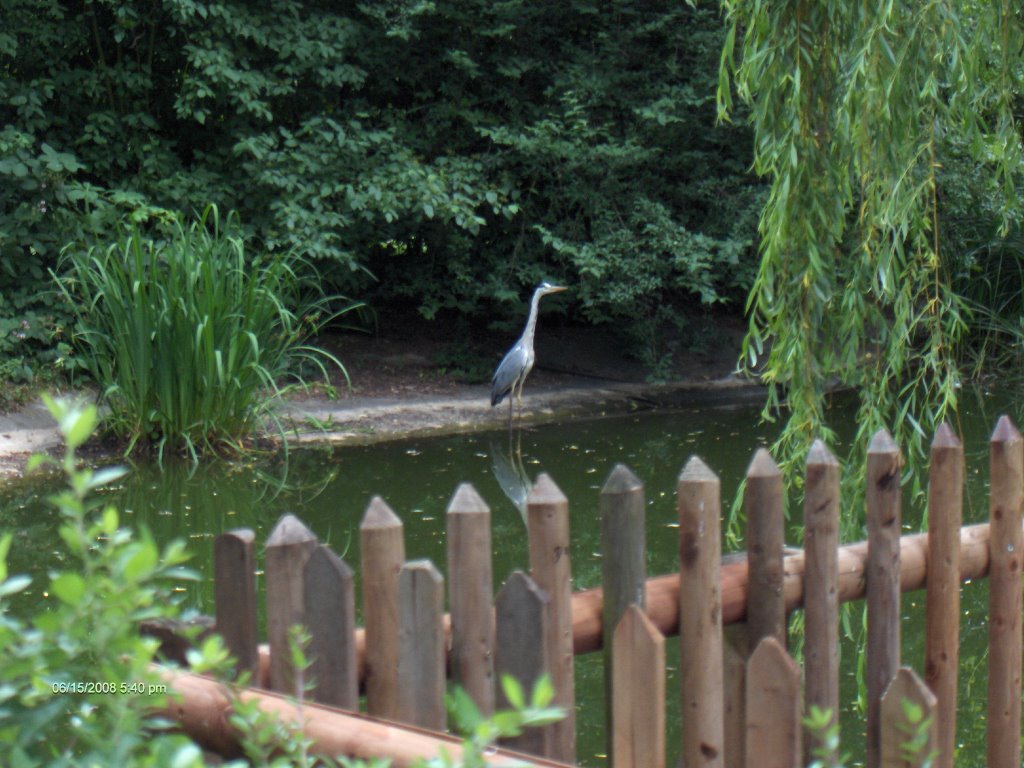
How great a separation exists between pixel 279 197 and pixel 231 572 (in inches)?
325

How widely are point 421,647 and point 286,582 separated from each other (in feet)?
0.70

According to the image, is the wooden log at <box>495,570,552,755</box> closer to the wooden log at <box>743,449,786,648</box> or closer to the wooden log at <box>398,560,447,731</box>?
the wooden log at <box>398,560,447,731</box>

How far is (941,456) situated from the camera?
2.37m

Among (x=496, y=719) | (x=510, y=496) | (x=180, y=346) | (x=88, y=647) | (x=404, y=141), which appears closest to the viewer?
(x=496, y=719)

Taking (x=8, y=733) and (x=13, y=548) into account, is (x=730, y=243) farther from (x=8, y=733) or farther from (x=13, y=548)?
(x=8, y=733)

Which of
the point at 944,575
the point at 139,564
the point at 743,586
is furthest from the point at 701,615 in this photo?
the point at 139,564

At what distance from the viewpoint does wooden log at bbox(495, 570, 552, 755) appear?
1798mm

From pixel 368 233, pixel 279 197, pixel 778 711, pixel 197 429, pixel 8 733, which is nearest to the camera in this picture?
pixel 8 733

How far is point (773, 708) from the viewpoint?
1.90 meters

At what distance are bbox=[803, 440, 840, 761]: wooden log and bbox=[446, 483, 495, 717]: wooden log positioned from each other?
2.11 feet

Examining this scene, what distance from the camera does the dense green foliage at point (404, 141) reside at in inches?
370

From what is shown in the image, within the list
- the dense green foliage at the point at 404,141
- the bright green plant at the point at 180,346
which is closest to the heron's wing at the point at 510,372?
the dense green foliage at the point at 404,141

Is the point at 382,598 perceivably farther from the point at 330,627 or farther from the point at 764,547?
the point at 764,547

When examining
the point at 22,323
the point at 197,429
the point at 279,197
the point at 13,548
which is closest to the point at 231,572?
the point at 13,548
